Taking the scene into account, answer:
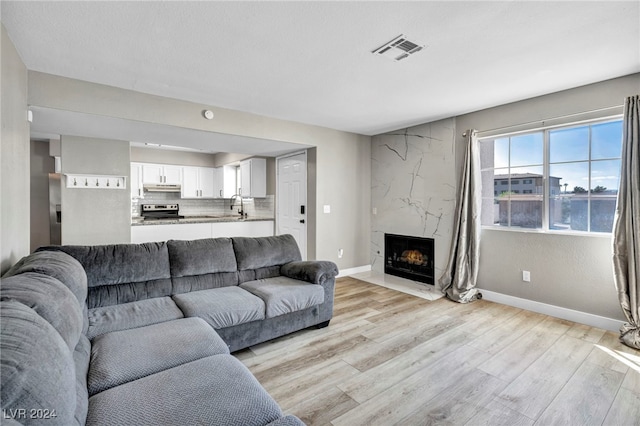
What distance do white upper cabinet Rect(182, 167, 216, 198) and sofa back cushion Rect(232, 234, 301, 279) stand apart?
4.52m

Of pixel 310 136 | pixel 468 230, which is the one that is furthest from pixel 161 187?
pixel 468 230

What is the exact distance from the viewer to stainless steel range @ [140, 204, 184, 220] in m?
6.90

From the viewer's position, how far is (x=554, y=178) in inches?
136

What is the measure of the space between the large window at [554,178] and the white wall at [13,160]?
477cm

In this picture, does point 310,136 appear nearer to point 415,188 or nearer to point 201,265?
point 415,188

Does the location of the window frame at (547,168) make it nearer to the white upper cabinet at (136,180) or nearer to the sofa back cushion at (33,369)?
the sofa back cushion at (33,369)

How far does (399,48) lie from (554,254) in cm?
286

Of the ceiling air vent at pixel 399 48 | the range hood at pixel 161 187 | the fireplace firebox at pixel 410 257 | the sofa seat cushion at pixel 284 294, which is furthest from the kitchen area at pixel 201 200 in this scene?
the ceiling air vent at pixel 399 48

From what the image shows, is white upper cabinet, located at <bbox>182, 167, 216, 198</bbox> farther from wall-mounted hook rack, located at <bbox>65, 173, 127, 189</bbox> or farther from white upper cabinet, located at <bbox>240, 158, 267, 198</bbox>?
wall-mounted hook rack, located at <bbox>65, 173, 127, 189</bbox>

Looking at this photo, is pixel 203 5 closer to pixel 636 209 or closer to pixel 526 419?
pixel 526 419

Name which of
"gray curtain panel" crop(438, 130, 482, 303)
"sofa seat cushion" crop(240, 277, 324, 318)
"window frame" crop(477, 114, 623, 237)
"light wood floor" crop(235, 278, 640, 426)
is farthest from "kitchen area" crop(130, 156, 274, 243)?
"window frame" crop(477, 114, 623, 237)

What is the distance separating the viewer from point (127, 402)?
126 centimetres

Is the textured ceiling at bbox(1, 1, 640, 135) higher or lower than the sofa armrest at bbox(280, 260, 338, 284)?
higher

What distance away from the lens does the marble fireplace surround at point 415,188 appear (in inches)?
172
